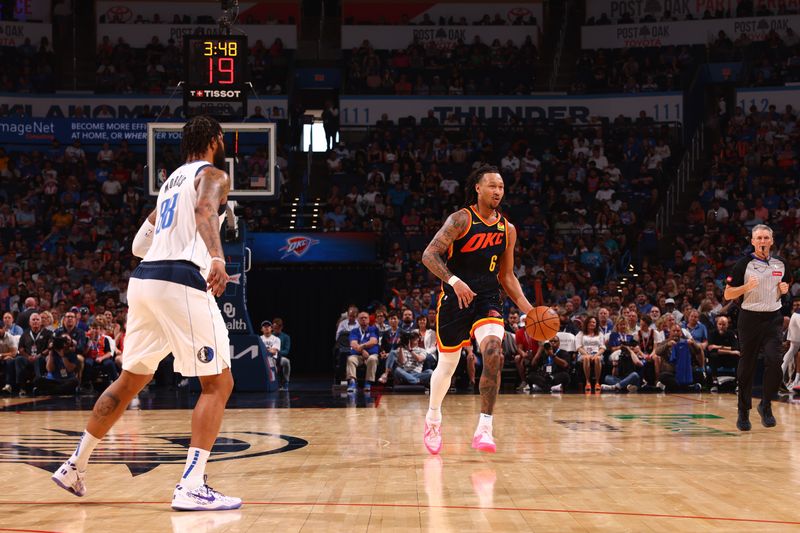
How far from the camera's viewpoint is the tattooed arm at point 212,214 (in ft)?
17.9

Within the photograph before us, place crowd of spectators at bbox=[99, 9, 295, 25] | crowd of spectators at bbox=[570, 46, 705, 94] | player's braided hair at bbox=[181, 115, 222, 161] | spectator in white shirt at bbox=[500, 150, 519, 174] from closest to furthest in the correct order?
player's braided hair at bbox=[181, 115, 222, 161], spectator in white shirt at bbox=[500, 150, 519, 174], crowd of spectators at bbox=[570, 46, 705, 94], crowd of spectators at bbox=[99, 9, 295, 25]

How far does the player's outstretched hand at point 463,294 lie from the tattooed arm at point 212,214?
105 inches

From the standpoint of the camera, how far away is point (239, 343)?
53.4 ft

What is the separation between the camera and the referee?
10172mm

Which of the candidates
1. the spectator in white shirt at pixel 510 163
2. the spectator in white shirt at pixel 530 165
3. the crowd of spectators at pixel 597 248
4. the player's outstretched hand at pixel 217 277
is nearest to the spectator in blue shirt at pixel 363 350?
the crowd of spectators at pixel 597 248

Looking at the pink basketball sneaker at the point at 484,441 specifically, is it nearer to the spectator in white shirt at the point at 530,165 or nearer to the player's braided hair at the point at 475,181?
the player's braided hair at the point at 475,181

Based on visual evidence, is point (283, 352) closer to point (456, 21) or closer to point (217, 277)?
point (217, 277)

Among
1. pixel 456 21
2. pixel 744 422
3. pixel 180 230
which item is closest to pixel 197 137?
pixel 180 230

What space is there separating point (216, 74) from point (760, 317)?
8854mm

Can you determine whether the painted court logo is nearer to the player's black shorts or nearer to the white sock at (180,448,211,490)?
the white sock at (180,448,211,490)

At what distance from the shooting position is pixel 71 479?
19.1 feet

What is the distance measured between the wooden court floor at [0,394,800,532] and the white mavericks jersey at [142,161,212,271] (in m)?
1.44

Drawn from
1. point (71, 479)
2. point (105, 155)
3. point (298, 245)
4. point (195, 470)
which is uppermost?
point (105, 155)

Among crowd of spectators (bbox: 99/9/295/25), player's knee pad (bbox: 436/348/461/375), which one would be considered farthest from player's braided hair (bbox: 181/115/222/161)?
crowd of spectators (bbox: 99/9/295/25)
